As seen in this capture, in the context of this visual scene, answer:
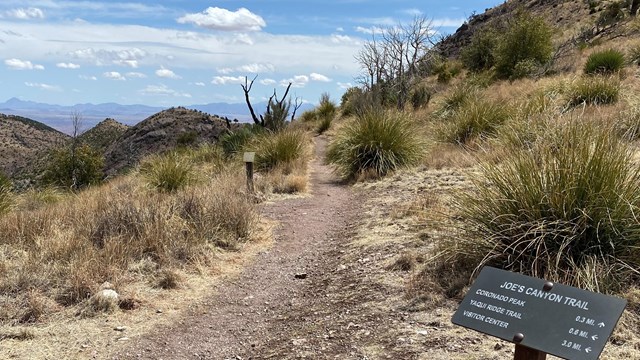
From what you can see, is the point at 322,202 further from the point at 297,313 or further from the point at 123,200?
the point at 297,313

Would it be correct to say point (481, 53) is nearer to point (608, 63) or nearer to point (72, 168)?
point (608, 63)

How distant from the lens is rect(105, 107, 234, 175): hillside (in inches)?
1432

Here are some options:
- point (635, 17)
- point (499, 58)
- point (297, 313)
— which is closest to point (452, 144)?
point (297, 313)

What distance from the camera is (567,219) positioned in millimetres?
4500

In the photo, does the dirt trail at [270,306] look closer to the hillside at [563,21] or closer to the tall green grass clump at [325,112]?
the tall green grass clump at [325,112]

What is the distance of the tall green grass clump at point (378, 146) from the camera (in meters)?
11.8

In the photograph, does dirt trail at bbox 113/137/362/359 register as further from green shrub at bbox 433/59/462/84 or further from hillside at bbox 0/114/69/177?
hillside at bbox 0/114/69/177

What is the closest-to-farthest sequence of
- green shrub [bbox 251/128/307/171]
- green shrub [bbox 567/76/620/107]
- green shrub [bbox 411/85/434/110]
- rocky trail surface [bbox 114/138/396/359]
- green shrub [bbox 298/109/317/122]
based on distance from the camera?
1. rocky trail surface [bbox 114/138/396/359]
2. green shrub [bbox 567/76/620/107]
3. green shrub [bbox 251/128/307/171]
4. green shrub [bbox 411/85/434/110]
5. green shrub [bbox 298/109/317/122]

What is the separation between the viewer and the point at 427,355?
12.5ft

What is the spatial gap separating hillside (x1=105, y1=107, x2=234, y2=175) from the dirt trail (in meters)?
28.2

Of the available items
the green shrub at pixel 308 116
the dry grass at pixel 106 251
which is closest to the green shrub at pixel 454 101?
the dry grass at pixel 106 251

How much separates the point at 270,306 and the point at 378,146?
698 centimetres

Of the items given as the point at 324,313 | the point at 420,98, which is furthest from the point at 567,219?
the point at 420,98

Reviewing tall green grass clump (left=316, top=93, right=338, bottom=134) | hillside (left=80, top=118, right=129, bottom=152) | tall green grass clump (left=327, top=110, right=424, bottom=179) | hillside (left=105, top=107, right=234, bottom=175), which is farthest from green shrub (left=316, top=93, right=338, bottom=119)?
hillside (left=80, top=118, right=129, bottom=152)
